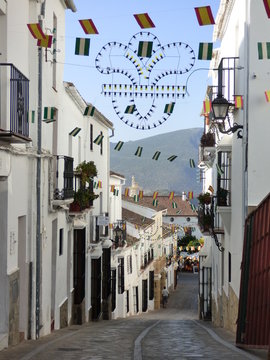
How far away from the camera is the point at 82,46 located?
11367mm

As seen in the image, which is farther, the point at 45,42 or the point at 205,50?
the point at 45,42

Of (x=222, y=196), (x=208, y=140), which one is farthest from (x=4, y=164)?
(x=208, y=140)

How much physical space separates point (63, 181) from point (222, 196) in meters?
4.29

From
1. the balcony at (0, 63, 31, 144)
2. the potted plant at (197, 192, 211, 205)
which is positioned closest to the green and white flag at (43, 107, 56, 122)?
the balcony at (0, 63, 31, 144)

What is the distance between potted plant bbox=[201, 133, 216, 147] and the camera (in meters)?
25.3

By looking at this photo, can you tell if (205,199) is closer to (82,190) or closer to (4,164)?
(82,190)

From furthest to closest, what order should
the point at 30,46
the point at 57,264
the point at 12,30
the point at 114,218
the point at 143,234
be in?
1. the point at 143,234
2. the point at 114,218
3. the point at 57,264
4. the point at 30,46
5. the point at 12,30

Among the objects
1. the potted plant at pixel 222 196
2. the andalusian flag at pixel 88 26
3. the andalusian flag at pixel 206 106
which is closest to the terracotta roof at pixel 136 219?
the andalusian flag at pixel 206 106

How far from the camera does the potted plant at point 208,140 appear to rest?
83.0ft

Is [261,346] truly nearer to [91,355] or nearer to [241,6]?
→ [91,355]

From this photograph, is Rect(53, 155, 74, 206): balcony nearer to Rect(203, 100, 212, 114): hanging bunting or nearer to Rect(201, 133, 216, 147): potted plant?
Rect(203, 100, 212, 114): hanging bunting

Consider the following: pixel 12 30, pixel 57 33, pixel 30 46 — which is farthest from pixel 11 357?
pixel 57 33

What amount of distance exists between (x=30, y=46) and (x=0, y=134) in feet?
16.8

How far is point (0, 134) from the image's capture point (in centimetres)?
1030
